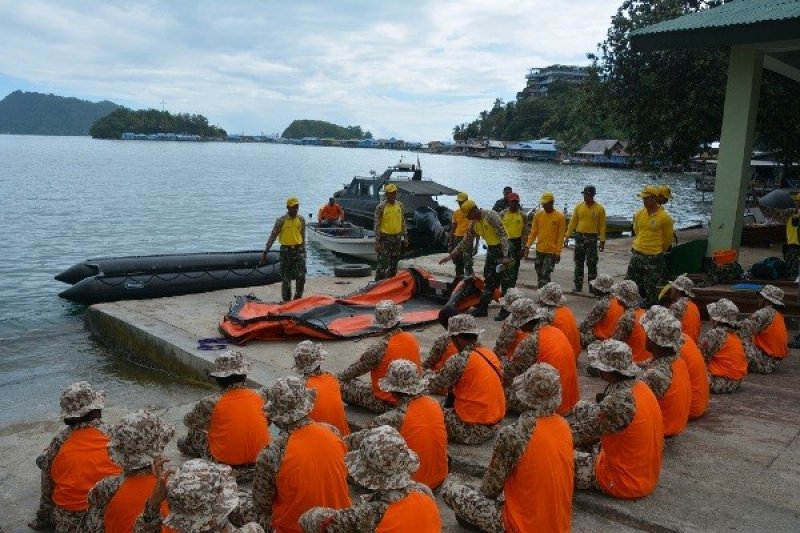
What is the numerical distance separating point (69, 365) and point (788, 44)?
1203 cm

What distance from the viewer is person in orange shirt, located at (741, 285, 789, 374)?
7.10 meters

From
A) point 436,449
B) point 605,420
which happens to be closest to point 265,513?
point 436,449

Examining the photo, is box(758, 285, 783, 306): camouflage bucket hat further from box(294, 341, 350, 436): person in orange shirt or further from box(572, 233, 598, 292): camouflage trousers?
box(294, 341, 350, 436): person in orange shirt

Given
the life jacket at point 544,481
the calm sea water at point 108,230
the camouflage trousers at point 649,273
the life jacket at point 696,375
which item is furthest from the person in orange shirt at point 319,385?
the camouflage trousers at point 649,273

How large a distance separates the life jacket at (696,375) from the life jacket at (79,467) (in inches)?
177

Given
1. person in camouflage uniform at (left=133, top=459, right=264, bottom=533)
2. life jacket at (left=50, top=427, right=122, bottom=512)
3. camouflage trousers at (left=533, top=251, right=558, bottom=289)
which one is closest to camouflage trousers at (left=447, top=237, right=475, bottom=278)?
camouflage trousers at (left=533, top=251, right=558, bottom=289)

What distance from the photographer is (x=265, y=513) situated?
3.96 meters

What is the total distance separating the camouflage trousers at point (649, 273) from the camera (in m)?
9.28

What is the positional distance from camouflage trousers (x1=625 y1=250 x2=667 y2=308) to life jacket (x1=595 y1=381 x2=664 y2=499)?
206 inches

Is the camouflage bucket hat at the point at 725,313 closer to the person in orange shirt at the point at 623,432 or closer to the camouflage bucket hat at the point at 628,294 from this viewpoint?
the camouflage bucket hat at the point at 628,294

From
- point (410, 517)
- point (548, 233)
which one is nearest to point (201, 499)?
point (410, 517)

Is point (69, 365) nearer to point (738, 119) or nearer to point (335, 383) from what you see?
point (335, 383)

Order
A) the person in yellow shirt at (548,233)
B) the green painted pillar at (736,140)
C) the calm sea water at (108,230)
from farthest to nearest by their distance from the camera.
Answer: the person in yellow shirt at (548,233) → the green painted pillar at (736,140) → the calm sea water at (108,230)

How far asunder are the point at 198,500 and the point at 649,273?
801cm
